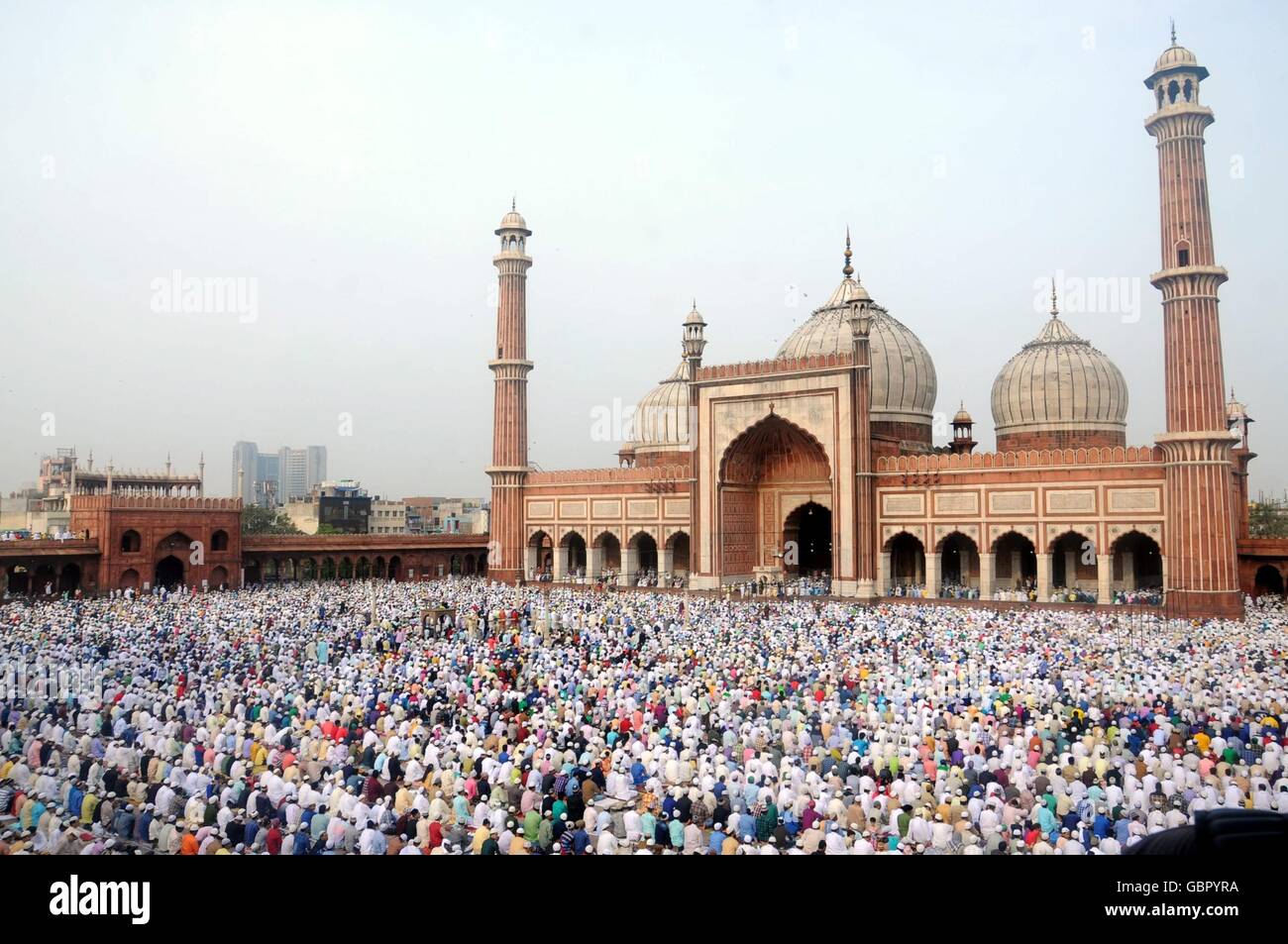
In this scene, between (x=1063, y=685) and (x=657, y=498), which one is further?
(x=657, y=498)

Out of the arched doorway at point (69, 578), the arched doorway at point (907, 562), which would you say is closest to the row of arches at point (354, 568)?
the arched doorway at point (69, 578)

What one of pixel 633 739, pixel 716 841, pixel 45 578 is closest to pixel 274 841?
pixel 716 841

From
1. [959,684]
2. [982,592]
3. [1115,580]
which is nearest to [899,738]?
[959,684]

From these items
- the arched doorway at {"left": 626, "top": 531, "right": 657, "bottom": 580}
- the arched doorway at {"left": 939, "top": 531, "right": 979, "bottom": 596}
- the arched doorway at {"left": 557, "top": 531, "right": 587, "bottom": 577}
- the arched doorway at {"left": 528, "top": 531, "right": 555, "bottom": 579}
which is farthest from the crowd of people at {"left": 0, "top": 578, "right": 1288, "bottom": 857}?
the arched doorway at {"left": 528, "top": 531, "right": 555, "bottom": 579}

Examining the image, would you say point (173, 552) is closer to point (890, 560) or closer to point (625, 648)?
point (625, 648)

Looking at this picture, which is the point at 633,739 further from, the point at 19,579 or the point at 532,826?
the point at 19,579

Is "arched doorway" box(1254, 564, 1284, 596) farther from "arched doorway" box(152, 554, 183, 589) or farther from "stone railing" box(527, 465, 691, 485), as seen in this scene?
"arched doorway" box(152, 554, 183, 589)
